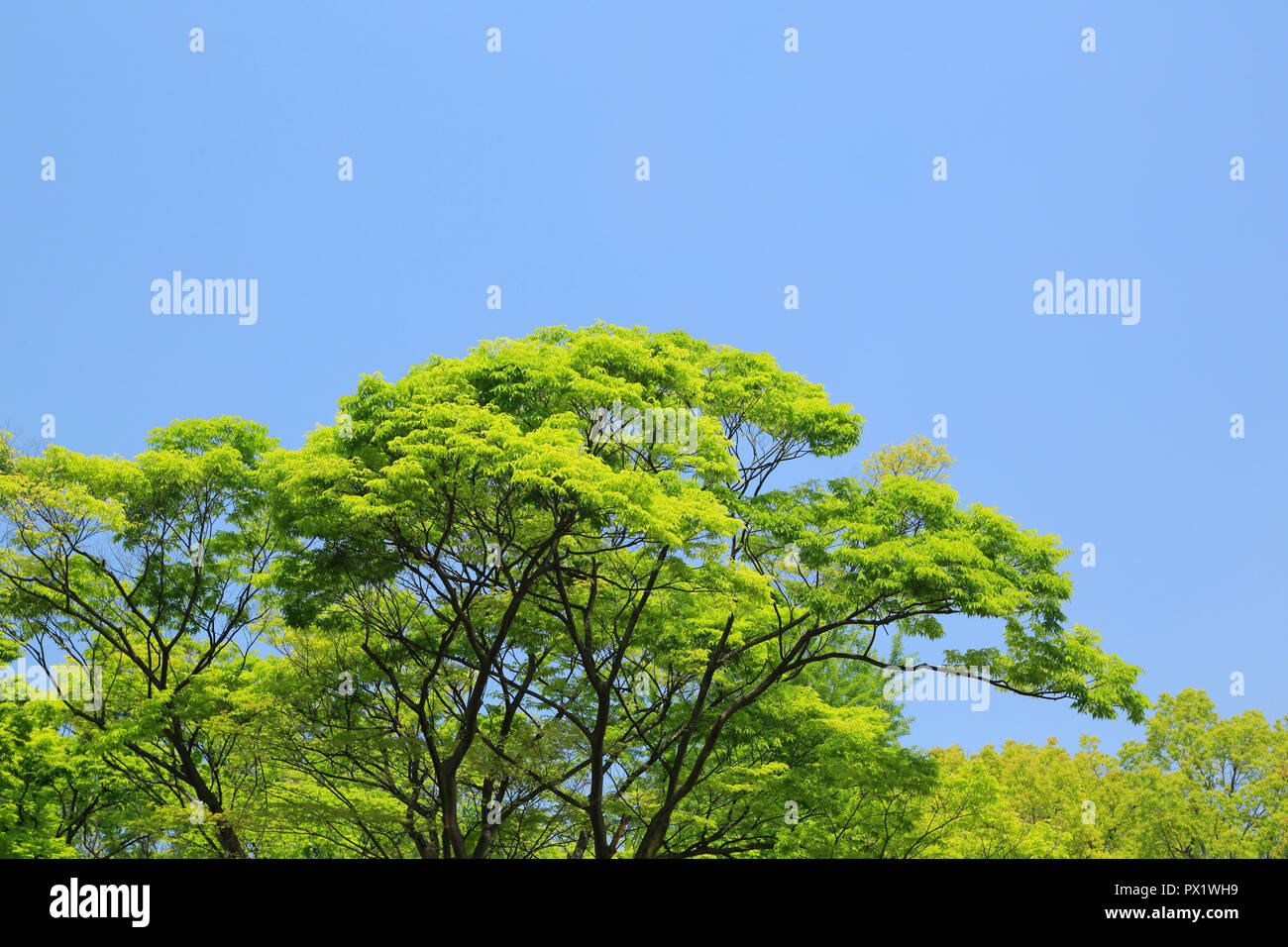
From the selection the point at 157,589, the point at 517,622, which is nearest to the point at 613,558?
the point at 517,622

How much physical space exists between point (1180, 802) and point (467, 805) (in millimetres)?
21905

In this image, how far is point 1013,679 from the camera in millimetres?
17406

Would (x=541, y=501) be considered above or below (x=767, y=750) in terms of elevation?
above

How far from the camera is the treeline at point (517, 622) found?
1662 cm

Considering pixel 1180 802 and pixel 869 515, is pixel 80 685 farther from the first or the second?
pixel 1180 802

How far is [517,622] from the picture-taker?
2047 centimetres

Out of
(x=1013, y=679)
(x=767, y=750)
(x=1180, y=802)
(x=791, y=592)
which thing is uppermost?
(x=791, y=592)

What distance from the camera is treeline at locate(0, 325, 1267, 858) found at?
16625mm

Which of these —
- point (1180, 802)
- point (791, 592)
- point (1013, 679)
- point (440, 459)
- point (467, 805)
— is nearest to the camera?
point (440, 459)

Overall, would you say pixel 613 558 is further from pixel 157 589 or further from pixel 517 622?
pixel 157 589
